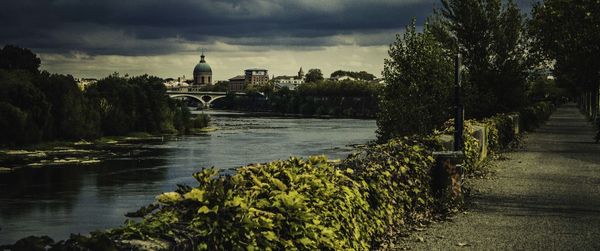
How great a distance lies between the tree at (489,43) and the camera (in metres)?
35.0

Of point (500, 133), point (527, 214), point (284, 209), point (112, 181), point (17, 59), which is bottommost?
point (112, 181)

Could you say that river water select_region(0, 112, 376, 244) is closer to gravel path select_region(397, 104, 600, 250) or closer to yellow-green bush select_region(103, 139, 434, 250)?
gravel path select_region(397, 104, 600, 250)

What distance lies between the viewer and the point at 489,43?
35281 millimetres

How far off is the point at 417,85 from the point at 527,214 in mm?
21860

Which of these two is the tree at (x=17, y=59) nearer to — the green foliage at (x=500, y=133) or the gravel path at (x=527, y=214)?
the green foliage at (x=500, y=133)

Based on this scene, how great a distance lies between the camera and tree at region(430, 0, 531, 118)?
35000mm

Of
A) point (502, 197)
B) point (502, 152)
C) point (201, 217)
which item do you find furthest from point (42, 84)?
point (201, 217)

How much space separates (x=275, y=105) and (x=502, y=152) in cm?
15181

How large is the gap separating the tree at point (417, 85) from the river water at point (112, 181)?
13.1m

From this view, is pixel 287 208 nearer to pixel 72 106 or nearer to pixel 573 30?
pixel 573 30

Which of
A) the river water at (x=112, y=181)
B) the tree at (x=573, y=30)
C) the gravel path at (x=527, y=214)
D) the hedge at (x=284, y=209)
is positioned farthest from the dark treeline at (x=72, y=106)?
the hedge at (x=284, y=209)

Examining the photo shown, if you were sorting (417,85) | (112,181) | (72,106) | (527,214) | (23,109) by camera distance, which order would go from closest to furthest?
(527,214) < (417,85) < (112,181) < (23,109) < (72,106)

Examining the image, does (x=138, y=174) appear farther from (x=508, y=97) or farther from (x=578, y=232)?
(x=578, y=232)

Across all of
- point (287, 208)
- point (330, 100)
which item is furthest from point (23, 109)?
point (330, 100)
